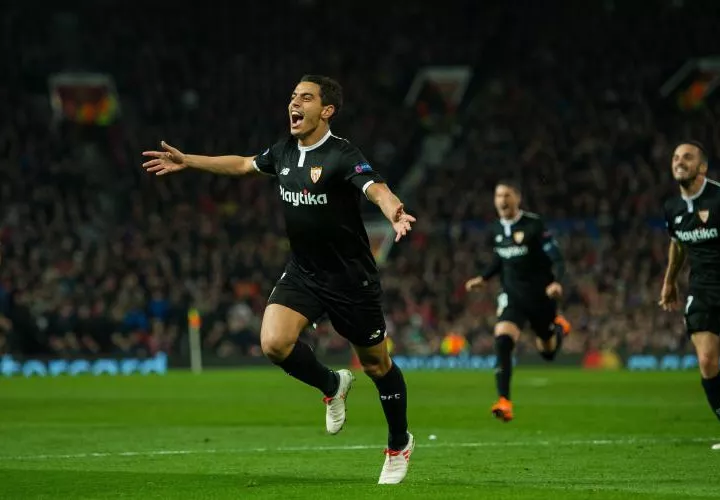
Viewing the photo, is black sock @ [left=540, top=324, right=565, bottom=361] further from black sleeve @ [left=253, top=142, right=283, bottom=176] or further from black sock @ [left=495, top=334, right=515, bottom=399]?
black sleeve @ [left=253, top=142, right=283, bottom=176]

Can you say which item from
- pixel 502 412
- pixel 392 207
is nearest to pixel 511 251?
pixel 502 412

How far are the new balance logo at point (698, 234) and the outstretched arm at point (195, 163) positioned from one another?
4569mm

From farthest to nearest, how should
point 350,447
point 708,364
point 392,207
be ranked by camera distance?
point 350,447
point 708,364
point 392,207

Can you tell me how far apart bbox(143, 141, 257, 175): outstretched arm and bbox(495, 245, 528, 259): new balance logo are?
22.6ft

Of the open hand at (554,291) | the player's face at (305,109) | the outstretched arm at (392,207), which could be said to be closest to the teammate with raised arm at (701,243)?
the open hand at (554,291)

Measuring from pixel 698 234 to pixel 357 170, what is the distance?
447cm

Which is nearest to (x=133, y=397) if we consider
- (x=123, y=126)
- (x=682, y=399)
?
(x=682, y=399)

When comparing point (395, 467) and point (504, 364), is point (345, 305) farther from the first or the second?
point (504, 364)

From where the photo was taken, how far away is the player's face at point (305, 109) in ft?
31.8

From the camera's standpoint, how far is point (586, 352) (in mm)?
30891

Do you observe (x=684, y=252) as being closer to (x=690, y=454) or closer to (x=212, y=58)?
(x=690, y=454)

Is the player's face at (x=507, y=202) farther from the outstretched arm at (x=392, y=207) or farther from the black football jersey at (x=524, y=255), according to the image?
the outstretched arm at (x=392, y=207)

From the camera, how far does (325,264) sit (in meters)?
9.81

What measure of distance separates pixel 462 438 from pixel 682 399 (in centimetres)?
684
